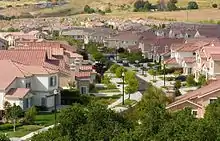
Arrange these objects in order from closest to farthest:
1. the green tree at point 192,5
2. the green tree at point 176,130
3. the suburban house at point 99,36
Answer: the green tree at point 176,130 < the suburban house at point 99,36 < the green tree at point 192,5

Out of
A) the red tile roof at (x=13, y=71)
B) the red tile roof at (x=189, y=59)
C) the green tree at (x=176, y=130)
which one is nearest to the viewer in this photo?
the green tree at (x=176, y=130)

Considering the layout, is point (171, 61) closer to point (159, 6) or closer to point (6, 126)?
point (6, 126)

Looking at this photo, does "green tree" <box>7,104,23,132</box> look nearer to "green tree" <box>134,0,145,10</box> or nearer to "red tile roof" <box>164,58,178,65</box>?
"red tile roof" <box>164,58,178,65</box>

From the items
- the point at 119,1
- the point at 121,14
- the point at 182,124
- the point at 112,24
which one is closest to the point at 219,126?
the point at 182,124

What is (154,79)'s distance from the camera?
44.2m

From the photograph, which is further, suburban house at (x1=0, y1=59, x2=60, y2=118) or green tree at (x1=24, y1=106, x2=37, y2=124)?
suburban house at (x1=0, y1=59, x2=60, y2=118)

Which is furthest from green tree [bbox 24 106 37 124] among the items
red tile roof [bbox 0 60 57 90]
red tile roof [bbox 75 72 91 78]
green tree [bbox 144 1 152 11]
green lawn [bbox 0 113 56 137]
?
green tree [bbox 144 1 152 11]

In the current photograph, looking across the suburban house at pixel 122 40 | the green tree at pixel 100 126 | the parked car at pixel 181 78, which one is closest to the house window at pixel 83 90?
the parked car at pixel 181 78

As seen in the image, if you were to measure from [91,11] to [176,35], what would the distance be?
55265 millimetres

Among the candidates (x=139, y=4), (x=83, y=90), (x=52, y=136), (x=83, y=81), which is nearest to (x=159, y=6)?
(x=139, y=4)

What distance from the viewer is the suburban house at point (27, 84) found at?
30.9 metres

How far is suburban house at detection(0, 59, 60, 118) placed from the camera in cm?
3092

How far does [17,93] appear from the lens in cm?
3092

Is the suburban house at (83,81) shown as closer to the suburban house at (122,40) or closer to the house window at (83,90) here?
the house window at (83,90)
